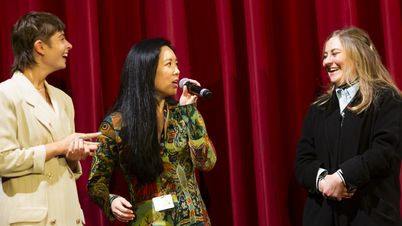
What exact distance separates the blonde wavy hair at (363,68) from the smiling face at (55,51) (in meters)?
1.18

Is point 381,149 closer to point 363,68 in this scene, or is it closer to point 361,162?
point 361,162

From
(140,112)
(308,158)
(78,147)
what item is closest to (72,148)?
(78,147)

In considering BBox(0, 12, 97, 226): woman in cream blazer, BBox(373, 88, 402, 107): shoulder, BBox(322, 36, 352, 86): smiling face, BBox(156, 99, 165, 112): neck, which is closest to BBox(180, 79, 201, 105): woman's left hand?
BBox(156, 99, 165, 112): neck

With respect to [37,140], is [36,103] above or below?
above

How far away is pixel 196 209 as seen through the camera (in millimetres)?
2461

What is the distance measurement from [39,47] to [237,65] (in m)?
1.11

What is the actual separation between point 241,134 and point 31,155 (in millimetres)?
1213

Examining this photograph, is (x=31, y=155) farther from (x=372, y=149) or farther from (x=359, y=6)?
(x=359, y=6)

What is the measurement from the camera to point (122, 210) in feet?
Answer: 7.86

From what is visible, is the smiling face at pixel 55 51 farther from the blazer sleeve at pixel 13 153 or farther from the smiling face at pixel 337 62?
the smiling face at pixel 337 62

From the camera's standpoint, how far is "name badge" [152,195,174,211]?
95.5 inches

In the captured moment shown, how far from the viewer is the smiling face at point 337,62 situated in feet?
8.77

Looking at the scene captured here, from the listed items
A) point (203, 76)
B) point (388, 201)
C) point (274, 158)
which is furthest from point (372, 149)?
point (203, 76)

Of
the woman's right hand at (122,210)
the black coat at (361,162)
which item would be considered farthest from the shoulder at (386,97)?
the woman's right hand at (122,210)
